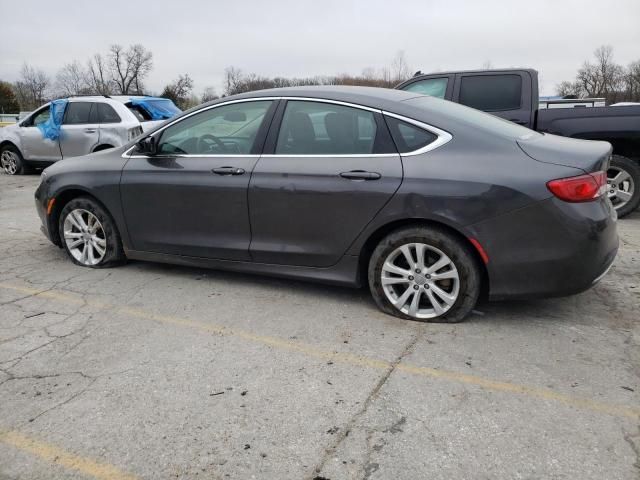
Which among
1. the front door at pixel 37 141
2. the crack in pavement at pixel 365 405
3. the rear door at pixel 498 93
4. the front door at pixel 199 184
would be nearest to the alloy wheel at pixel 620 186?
the rear door at pixel 498 93

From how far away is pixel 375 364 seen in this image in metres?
3.27

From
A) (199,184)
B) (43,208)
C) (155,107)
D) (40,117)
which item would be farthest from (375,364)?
(40,117)

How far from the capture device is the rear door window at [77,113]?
11.2 metres

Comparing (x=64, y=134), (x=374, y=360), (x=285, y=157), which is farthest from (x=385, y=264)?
(x=64, y=134)

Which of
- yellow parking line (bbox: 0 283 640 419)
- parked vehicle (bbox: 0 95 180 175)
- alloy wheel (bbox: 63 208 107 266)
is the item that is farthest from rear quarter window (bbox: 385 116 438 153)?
parked vehicle (bbox: 0 95 180 175)

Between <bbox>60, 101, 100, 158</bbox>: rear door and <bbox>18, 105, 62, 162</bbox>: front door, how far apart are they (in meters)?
0.45

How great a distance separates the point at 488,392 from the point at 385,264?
1.21 m

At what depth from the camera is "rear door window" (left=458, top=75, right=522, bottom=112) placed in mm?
7352

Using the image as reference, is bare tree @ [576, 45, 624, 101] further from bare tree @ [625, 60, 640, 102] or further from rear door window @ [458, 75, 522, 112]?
rear door window @ [458, 75, 522, 112]

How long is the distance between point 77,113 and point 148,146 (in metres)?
7.74

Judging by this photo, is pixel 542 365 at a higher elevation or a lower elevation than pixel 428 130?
lower

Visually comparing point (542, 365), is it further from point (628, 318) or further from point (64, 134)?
point (64, 134)

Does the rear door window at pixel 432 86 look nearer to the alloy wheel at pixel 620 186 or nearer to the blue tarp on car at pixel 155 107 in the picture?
the alloy wheel at pixel 620 186

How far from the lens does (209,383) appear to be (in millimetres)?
3082
